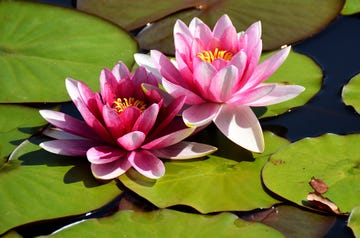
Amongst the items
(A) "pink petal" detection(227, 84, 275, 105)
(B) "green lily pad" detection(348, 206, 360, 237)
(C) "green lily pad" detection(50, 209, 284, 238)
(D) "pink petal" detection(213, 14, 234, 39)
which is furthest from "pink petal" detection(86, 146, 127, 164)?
(B) "green lily pad" detection(348, 206, 360, 237)

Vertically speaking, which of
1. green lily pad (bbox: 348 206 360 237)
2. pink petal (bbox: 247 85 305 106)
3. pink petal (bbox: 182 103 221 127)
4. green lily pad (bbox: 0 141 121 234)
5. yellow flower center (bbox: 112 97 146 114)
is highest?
pink petal (bbox: 247 85 305 106)

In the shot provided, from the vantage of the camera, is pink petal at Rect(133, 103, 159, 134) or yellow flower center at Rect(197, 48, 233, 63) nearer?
pink petal at Rect(133, 103, 159, 134)

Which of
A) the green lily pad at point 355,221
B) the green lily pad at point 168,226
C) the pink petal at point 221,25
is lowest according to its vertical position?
the green lily pad at point 168,226

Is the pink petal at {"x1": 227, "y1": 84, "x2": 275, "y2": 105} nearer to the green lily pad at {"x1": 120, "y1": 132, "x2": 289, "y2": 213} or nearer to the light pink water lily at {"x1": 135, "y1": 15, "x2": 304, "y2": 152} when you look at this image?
the light pink water lily at {"x1": 135, "y1": 15, "x2": 304, "y2": 152}

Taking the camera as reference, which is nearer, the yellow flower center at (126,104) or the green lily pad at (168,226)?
the green lily pad at (168,226)

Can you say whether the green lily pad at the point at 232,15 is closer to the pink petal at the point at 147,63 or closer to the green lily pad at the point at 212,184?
the pink petal at the point at 147,63

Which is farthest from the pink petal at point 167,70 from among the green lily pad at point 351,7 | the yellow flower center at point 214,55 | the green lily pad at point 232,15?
the green lily pad at point 351,7

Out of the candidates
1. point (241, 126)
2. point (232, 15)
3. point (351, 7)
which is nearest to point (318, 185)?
point (241, 126)
